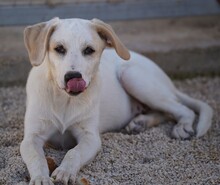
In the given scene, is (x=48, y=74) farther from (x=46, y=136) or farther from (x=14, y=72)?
(x=14, y=72)

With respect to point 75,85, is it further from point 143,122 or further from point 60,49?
point 143,122

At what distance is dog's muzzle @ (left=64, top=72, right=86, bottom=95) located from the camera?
3.74 meters

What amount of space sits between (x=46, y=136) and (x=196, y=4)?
2.63m

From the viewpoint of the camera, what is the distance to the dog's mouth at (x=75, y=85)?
376 cm

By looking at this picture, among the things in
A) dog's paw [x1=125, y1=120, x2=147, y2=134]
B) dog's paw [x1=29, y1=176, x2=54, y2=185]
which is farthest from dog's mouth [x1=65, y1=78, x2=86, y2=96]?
dog's paw [x1=125, y1=120, x2=147, y2=134]

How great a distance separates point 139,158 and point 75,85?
0.78m

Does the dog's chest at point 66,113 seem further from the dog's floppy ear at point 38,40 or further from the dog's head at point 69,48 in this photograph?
the dog's floppy ear at point 38,40

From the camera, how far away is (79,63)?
12.5 feet

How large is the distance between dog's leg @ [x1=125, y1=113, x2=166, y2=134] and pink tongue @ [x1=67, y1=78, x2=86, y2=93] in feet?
3.59

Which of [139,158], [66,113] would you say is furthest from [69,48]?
[139,158]

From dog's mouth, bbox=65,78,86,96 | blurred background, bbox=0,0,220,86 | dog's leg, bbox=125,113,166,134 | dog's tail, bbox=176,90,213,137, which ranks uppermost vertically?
dog's mouth, bbox=65,78,86,96

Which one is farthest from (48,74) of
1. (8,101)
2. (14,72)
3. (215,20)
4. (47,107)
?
(215,20)

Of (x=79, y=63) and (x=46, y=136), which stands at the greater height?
(x=79, y=63)

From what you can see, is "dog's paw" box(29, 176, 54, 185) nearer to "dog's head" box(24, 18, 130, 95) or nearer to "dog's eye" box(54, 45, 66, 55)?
"dog's head" box(24, 18, 130, 95)
